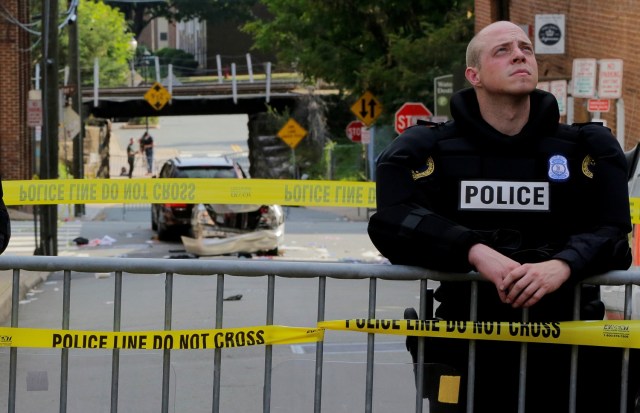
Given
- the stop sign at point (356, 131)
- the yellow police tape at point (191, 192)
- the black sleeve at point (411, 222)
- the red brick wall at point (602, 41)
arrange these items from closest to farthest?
the black sleeve at point (411, 222), the yellow police tape at point (191, 192), the red brick wall at point (602, 41), the stop sign at point (356, 131)

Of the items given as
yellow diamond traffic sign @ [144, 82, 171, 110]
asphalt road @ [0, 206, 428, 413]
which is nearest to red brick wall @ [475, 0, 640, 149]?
asphalt road @ [0, 206, 428, 413]

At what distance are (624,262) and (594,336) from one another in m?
0.27

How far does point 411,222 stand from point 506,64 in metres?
0.60

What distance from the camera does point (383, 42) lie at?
43.4 m

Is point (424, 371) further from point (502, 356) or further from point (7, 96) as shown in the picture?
point (7, 96)

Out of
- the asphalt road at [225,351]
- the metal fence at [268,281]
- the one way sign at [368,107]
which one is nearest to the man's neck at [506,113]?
the metal fence at [268,281]

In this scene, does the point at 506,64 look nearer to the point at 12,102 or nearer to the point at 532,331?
the point at 532,331

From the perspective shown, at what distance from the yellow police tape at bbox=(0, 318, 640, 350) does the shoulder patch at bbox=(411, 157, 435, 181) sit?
0.46 meters

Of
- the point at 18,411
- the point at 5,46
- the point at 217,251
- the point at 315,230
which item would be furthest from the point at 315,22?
the point at 18,411

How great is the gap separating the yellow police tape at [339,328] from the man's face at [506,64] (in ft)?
2.47

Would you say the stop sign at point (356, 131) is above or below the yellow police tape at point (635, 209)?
above

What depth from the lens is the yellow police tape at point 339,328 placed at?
165 inches

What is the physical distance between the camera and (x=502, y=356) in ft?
14.1

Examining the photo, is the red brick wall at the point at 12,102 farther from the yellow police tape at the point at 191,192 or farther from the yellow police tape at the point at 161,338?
the yellow police tape at the point at 161,338
